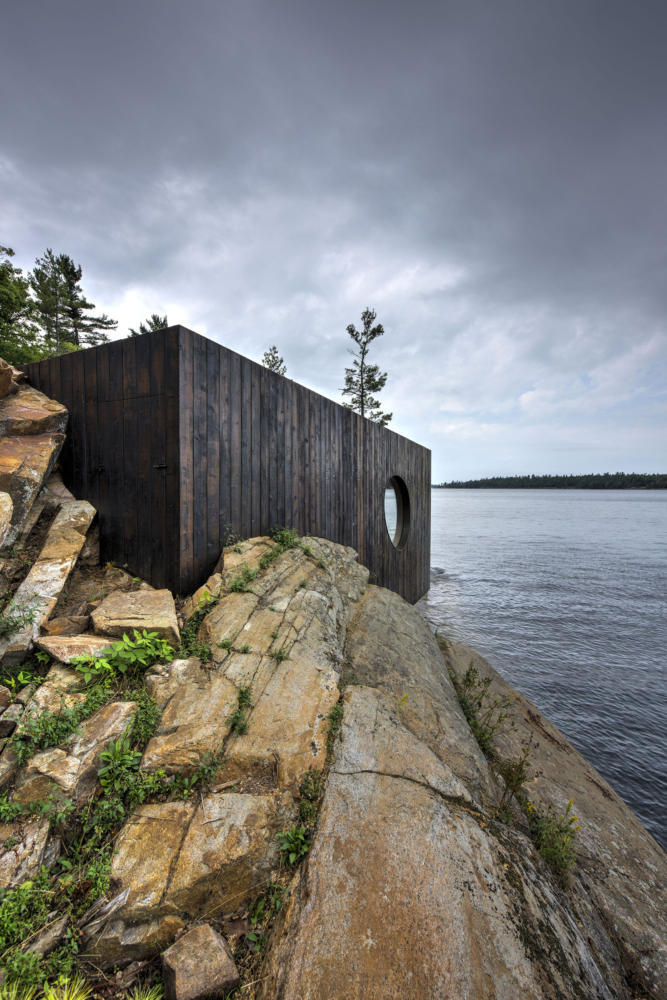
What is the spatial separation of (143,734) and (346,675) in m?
1.46

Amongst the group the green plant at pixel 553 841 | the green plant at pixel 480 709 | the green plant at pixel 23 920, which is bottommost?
the green plant at pixel 480 709

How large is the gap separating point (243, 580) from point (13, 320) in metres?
22.3

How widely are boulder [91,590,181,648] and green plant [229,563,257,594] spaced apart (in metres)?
0.52

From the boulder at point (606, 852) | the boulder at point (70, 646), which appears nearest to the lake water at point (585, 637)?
the boulder at point (606, 852)

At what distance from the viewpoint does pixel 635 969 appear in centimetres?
188

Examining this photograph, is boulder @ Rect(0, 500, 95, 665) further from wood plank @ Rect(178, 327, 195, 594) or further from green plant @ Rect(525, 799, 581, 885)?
green plant @ Rect(525, 799, 581, 885)

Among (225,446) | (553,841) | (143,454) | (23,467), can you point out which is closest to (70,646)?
(143,454)

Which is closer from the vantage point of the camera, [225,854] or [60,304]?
[225,854]

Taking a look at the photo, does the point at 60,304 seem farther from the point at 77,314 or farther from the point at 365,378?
the point at 365,378

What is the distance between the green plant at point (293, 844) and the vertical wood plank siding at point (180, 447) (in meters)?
2.23

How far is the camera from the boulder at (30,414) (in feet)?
12.8

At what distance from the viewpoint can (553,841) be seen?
226 centimetres

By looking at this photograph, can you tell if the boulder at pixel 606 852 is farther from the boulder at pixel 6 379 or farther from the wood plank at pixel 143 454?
the boulder at pixel 6 379

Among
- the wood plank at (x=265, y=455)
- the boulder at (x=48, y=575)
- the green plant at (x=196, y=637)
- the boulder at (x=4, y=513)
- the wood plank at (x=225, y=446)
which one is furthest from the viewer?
the wood plank at (x=265, y=455)
